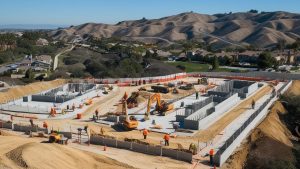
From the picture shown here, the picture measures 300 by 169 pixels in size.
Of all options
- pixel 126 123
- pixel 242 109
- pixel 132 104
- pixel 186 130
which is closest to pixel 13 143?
pixel 126 123

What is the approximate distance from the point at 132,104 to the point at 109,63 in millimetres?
31355

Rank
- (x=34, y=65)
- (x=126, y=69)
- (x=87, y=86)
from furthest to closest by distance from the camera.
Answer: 1. (x=34, y=65)
2. (x=126, y=69)
3. (x=87, y=86)

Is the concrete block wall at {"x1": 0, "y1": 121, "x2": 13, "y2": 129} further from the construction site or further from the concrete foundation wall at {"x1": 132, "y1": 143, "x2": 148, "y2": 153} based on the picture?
the concrete foundation wall at {"x1": 132, "y1": 143, "x2": 148, "y2": 153}

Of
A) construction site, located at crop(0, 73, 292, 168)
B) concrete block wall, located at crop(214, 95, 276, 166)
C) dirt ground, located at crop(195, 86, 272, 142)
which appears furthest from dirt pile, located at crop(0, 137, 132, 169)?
dirt ground, located at crop(195, 86, 272, 142)

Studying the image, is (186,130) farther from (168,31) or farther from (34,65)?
(168,31)

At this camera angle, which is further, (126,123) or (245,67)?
(245,67)

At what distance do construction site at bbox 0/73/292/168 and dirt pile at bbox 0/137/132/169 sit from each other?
55 centimetres

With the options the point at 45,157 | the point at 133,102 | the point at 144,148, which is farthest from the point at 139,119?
the point at 45,157

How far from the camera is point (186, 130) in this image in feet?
89.5

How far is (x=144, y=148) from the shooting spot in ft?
73.9

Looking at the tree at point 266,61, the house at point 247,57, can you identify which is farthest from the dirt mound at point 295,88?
the house at point 247,57

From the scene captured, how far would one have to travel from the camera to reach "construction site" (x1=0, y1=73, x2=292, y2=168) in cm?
2239

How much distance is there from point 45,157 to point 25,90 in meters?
24.3

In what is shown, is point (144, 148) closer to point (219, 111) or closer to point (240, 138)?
point (240, 138)
